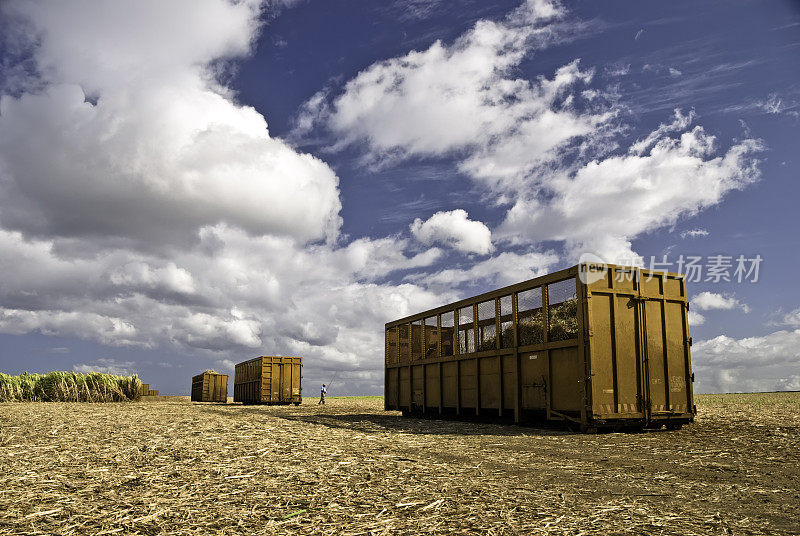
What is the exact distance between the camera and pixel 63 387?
25141mm

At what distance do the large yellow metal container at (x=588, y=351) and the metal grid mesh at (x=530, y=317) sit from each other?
0.08 ft

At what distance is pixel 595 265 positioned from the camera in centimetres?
1312

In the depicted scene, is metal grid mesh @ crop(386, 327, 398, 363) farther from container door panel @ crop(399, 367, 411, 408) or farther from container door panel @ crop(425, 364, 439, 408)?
container door panel @ crop(425, 364, 439, 408)

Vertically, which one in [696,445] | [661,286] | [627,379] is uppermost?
[661,286]

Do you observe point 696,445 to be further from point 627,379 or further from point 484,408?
point 484,408

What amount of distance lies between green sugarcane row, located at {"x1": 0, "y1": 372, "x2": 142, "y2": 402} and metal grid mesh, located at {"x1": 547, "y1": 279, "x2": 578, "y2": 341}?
2033 cm

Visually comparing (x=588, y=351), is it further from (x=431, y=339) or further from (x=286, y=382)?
(x=286, y=382)

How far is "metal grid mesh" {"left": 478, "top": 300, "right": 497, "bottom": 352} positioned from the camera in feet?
52.3

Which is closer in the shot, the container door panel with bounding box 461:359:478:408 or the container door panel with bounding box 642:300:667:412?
the container door panel with bounding box 642:300:667:412

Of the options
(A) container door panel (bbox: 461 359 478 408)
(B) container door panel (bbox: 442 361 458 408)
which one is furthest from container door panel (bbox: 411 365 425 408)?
(A) container door panel (bbox: 461 359 478 408)

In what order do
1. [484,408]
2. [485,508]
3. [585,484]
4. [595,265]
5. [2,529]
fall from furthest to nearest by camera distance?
1. [484,408]
2. [595,265]
3. [585,484]
4. [485,508]
5. [2,529]

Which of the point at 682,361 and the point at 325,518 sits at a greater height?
the point at 682,361

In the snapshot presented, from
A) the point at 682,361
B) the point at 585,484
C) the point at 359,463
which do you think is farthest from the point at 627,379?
the point at 359,463

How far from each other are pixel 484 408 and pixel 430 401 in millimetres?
3027
